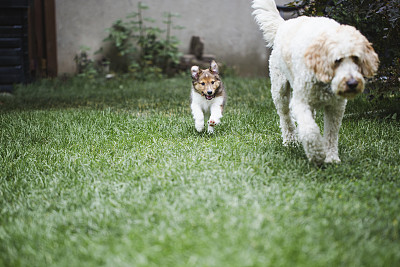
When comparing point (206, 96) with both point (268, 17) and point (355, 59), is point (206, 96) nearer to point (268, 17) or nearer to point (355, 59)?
point (268, 17)

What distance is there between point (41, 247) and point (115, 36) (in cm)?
832

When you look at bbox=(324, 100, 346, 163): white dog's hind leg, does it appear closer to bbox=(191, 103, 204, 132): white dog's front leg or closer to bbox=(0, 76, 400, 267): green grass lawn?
bbox=(0, 76, 400, 267): green grass lawn

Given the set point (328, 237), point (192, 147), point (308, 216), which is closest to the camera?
point (328, 237)

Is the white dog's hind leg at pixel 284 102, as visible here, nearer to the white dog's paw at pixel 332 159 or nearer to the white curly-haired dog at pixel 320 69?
the white curly-haired dog at pixel 320 69

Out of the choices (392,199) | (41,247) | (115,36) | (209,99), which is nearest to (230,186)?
(392,199)

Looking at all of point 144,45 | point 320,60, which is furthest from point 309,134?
point 144,45

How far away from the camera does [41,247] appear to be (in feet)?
7.20

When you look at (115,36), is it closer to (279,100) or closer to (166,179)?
(279,100)

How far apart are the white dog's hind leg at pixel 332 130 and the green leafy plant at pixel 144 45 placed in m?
7.13

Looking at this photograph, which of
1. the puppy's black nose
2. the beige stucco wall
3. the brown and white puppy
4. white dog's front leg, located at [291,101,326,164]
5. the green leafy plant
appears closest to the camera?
the puppy's black nose

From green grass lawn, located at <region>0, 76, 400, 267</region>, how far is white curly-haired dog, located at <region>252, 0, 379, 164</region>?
0.91 ft

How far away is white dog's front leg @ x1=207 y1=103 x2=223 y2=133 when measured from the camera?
4.41m

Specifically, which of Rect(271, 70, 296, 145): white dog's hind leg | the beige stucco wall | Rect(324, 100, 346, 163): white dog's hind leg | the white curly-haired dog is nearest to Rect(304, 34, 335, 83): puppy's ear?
the white curly-haired dog

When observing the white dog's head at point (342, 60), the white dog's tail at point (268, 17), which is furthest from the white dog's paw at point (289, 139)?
the white dog's head at point (342, 60)
